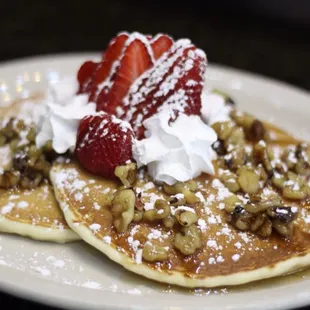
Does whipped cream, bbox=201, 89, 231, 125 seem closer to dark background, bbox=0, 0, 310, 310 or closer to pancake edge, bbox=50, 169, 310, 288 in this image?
pancake edge, bbox=50, 169, 310, 288

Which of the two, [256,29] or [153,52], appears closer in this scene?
[153,52]

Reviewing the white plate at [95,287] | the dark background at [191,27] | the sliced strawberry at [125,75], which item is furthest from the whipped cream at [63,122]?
the dark background at [191,27]

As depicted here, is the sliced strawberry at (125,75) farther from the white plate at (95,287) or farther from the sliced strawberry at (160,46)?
the white plate at (95,287)

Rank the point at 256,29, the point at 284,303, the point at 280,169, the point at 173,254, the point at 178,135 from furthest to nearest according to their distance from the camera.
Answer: the point at 256,29
the point at 280,169
the point at 178,135
the point at 173,254
the point at 284,303

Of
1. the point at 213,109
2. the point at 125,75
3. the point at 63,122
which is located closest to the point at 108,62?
the point at 125,75

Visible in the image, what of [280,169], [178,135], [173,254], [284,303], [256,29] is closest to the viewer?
[284,303]

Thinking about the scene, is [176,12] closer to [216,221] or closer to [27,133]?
[27,133]

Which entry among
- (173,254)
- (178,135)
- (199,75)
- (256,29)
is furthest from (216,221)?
(256,29)

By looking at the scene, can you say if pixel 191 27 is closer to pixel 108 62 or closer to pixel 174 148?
pixel 108 62
